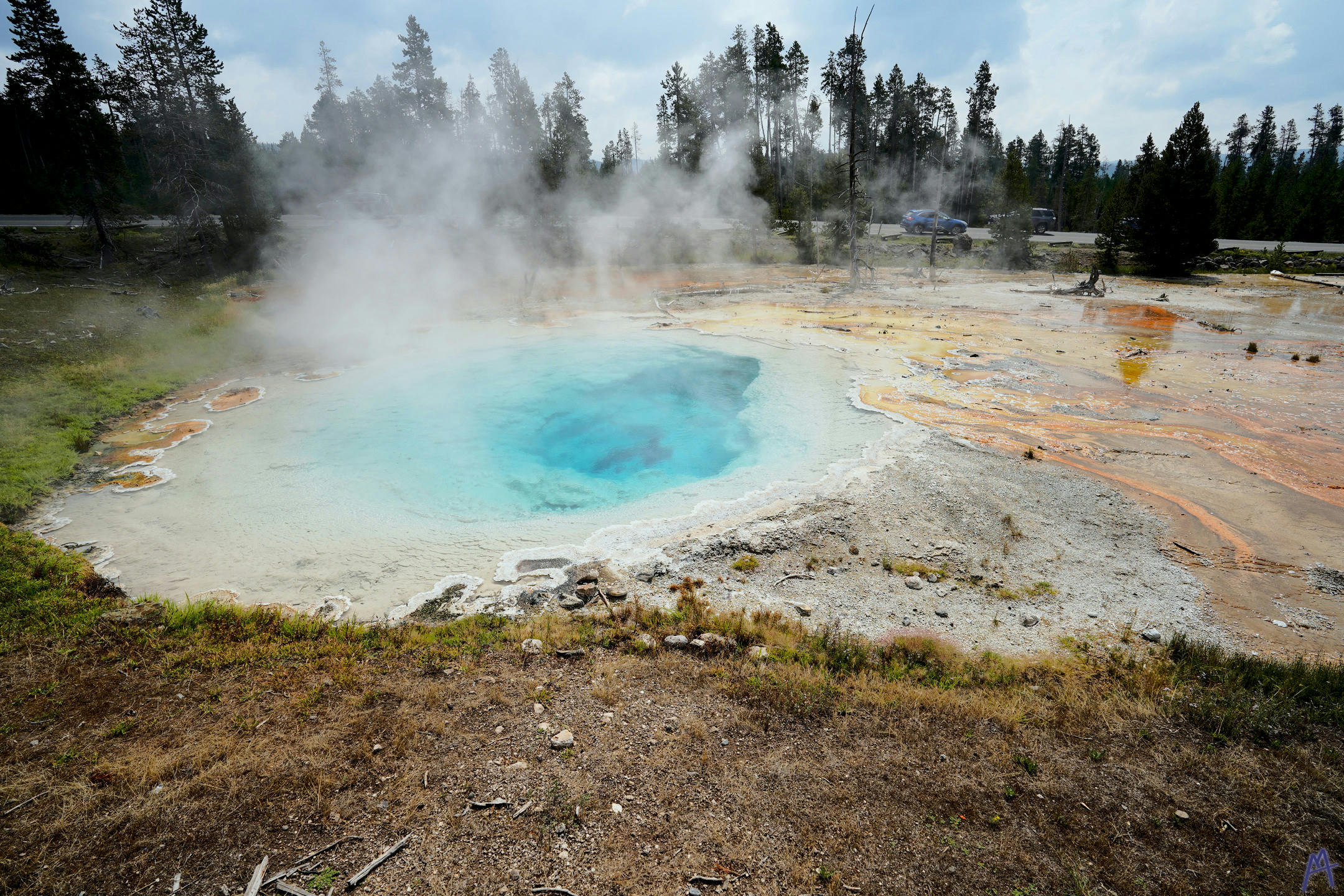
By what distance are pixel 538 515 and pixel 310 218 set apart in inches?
942

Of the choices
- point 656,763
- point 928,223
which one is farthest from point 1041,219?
point 656,763

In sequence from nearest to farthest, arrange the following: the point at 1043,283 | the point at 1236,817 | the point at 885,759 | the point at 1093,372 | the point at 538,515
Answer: the point at 1236,817 → the point at 885,759 → the point at 538,515 → the point at 1093,372 → the point at 1043,283

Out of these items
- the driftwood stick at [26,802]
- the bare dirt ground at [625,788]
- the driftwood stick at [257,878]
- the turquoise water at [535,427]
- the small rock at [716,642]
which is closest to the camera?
the driftwood stick at [257,878]

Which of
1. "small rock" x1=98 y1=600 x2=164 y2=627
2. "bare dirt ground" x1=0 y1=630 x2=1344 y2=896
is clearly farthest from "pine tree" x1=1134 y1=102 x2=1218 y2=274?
"small rock" x1=98 y1=600 x2=164 y2=627

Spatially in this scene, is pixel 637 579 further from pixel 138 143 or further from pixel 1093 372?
pixel 138 143

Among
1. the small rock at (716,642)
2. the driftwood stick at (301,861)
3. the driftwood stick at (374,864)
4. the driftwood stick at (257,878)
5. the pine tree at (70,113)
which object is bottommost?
the small rock at (716,642)

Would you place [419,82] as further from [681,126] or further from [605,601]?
[605,601]

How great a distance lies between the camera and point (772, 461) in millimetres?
9180

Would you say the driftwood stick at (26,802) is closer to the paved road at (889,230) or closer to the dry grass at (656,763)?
the dry grass at (656,763)

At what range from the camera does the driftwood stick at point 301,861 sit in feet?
9.43

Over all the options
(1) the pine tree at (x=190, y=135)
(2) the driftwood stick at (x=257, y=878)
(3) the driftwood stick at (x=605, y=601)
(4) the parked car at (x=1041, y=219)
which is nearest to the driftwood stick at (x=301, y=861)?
(2) the driftwood stick at (x=257, y=878)

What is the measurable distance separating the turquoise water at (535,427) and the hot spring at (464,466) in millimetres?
45

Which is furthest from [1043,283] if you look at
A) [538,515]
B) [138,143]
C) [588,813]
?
[138,143]

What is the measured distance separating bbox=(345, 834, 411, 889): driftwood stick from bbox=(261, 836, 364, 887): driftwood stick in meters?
0.21
